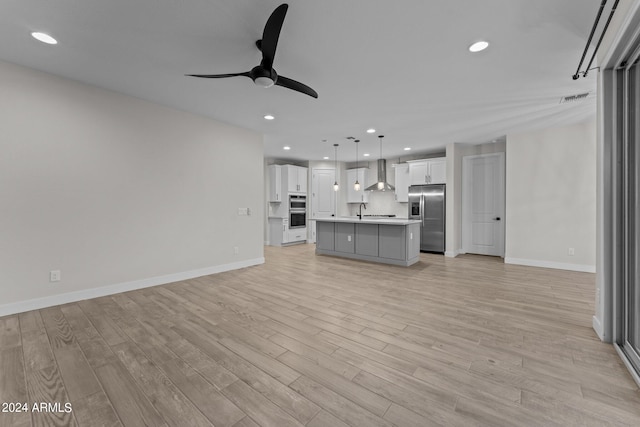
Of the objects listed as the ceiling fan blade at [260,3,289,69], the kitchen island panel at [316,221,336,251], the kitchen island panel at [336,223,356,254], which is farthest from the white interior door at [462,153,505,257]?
the ceiling fan blade at [260,3,289,69]

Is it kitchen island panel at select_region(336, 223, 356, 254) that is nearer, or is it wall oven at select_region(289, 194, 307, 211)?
kitchen island panel at select_region(336, 223, 356, 254)

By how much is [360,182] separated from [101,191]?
6.89 meters

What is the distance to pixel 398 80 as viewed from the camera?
3.23 meters

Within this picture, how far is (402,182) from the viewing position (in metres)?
7.76

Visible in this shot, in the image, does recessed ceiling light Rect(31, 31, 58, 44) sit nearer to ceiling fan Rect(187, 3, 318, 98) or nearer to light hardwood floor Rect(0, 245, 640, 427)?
ceiling fan Rect(187, 3, 318, 98)

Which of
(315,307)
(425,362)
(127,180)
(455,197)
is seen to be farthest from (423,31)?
(455,197)

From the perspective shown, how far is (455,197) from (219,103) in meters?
5.68

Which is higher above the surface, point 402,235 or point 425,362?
point 402,235

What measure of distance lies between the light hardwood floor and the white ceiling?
278 centimetres

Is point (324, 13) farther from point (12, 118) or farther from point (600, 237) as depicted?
point (12, 118)

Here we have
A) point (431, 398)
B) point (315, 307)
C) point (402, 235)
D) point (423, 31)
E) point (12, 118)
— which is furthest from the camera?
point (402, 235)

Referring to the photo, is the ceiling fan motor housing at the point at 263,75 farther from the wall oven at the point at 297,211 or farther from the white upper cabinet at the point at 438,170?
the wall oven at the point at 297,211

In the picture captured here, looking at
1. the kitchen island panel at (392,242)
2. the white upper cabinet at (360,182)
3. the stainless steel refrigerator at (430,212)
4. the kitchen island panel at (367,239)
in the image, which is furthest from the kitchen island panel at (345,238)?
the white upper cabinet at (360,182)

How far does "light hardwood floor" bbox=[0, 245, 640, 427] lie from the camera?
1.53 meters
